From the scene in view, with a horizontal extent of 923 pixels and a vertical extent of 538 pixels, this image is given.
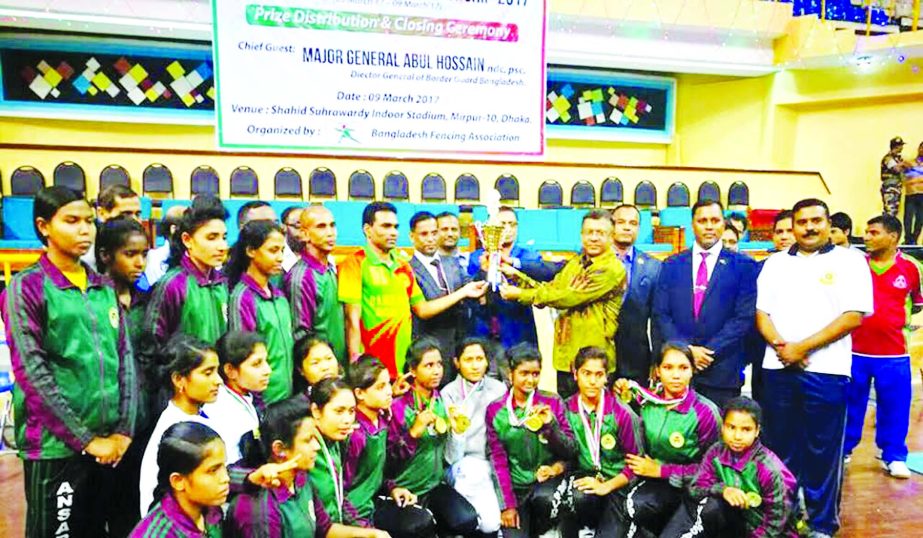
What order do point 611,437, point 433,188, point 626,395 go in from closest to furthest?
point 611,437, point 626,395, point 433,188

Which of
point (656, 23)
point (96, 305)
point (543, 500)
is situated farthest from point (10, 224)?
point (656, 23)

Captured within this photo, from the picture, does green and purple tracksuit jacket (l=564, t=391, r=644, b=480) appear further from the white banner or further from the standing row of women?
the white banner

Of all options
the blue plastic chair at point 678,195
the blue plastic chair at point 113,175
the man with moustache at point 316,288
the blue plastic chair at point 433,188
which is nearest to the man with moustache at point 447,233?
the man with moustache at point 316,288

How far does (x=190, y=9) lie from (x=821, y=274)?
7.51 meters

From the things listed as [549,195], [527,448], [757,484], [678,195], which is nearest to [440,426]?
[527,448]

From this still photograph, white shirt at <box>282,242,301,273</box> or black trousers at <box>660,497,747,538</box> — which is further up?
white shirt at <box>282,242,301,273</box>

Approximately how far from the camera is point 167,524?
1.71 m

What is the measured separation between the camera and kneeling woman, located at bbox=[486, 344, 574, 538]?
8.95 feet

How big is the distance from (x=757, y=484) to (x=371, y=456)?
4.45 feet

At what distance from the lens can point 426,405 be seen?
107 inches

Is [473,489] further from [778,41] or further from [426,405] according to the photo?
[778,41]

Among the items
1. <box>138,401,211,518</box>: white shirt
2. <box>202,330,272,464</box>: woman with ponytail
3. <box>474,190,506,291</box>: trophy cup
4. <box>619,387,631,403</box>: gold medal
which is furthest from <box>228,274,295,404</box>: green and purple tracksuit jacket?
<box>619,387,631,403</box>: gold medal

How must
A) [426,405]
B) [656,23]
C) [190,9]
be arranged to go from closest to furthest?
[426,405], [190,9], [656,23]

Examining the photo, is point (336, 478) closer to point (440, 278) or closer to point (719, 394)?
point (440, 278)
